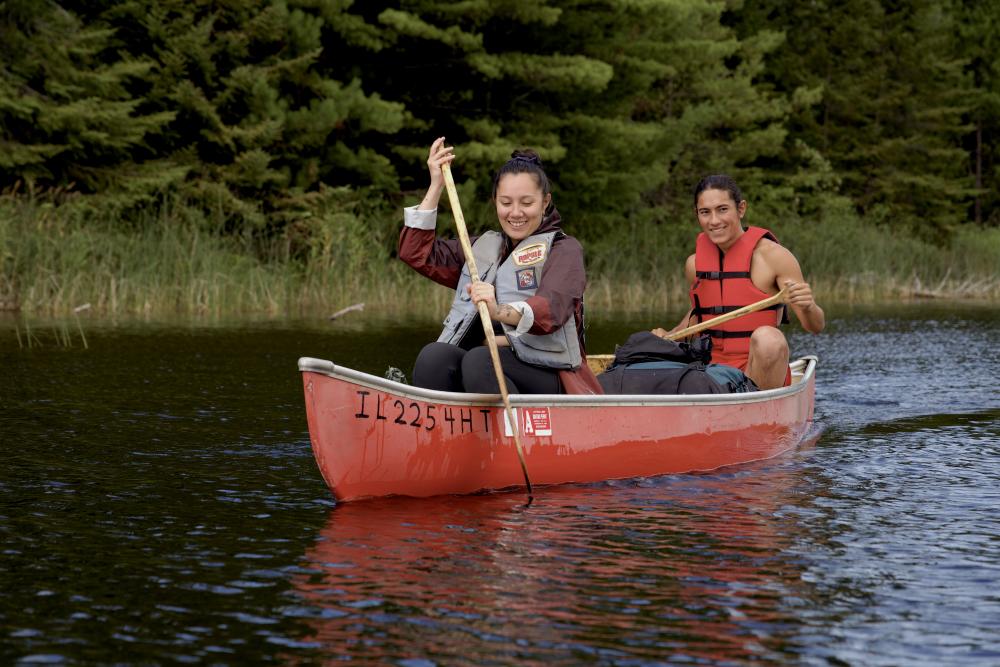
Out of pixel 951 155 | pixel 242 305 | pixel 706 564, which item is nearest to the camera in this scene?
pixel 706 564

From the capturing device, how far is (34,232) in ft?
52.1

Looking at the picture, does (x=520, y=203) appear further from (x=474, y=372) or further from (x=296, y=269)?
(x=296, y=269)

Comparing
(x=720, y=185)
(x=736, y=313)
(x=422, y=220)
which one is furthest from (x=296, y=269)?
(x=422, y=220)

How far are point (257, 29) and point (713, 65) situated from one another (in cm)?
1379

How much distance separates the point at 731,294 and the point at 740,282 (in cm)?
8

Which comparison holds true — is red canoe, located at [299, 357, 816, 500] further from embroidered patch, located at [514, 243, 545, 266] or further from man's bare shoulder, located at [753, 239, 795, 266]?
man's bare shoulder, located at [753, 239, 795, 266]

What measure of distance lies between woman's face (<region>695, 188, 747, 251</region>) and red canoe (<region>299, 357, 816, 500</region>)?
1069 millimetres

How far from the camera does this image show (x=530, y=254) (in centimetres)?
625

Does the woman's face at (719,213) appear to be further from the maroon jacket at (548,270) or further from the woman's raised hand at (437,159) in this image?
the woman's raised hand at (437,159)

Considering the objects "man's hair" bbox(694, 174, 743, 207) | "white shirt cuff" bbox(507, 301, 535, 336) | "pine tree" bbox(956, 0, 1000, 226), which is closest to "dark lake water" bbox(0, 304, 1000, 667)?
"white shirt cuff" bbox(507, 301, 535, 336)

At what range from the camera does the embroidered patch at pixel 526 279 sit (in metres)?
6.27

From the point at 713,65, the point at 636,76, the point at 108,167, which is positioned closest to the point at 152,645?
the point at 108,167

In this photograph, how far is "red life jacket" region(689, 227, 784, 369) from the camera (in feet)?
26.6

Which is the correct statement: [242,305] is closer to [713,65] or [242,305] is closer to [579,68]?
[579,68]
